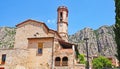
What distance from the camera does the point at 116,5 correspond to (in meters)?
25.3

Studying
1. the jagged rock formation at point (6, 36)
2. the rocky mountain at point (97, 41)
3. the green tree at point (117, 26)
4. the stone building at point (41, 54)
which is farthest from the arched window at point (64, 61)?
the rocky mountain at point (97, 41)

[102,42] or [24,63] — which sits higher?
[102,42]

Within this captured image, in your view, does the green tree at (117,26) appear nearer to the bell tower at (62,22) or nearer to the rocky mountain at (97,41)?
the bell tower at (62,22)

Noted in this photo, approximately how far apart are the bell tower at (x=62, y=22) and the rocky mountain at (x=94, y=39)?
80.2m

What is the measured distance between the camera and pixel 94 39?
150500 mm

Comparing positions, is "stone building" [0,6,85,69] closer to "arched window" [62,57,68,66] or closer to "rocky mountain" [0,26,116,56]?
"arched window" [62,57,68,66]

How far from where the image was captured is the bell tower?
157ft

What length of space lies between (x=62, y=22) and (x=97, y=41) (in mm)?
104920

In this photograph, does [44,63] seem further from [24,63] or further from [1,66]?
[1,66]

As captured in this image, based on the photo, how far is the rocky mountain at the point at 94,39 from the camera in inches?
5325

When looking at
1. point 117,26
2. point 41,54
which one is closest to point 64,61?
point 41,54

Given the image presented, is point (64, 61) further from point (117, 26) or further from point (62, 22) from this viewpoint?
point (62, 22)

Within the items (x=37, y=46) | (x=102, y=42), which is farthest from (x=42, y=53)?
(x=102, y=42)

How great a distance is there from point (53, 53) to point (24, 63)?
490 centimetres
